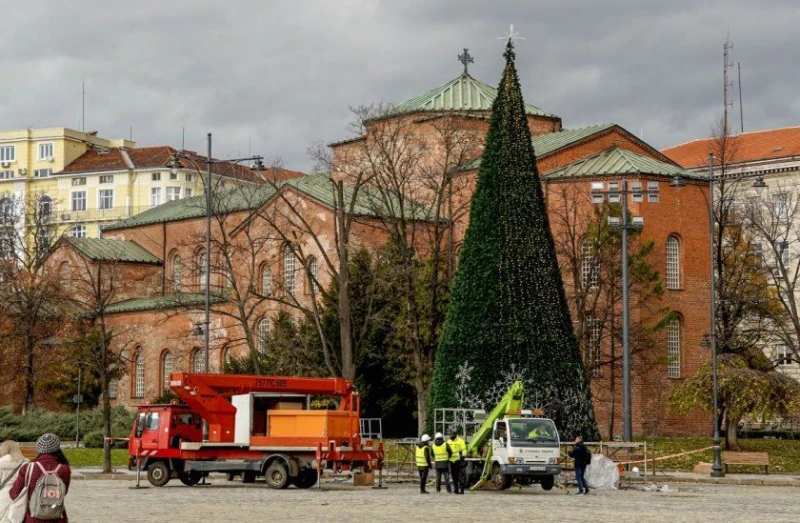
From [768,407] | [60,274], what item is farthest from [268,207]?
[768,407]

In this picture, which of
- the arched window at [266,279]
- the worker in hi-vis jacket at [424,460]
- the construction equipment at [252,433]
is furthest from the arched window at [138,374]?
the worker in hi-vis jacket at [424,460]

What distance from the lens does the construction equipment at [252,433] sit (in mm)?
32875

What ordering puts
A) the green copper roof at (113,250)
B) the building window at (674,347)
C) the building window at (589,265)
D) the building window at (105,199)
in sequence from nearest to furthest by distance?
1. the building window at (589,265)
2. the building window at (674,347)
3. the green copper roof at (113,250)
4. the building window at (105,199)

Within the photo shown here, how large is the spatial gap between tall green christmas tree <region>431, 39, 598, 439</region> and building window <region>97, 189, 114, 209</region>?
303 feet

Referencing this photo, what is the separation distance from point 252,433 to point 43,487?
68.2 feet

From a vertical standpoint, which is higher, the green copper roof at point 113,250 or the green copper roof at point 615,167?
the green copper roof at point 615,167

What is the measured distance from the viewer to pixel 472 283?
1431 inches

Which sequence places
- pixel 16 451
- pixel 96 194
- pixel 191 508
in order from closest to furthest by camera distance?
pixel 16 451 < pixel 191 508 < pixel 96 194

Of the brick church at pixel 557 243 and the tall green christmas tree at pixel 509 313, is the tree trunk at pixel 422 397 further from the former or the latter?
the tall green christmas tree at pixel 509 313

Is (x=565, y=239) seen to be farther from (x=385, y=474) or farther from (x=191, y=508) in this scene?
(x=191, y=508)

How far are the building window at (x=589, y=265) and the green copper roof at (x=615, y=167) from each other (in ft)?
11.4

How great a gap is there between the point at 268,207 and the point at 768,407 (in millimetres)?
26853

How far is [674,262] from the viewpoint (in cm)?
5728

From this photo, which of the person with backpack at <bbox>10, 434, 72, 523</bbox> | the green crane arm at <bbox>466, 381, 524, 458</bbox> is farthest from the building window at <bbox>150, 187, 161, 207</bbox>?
the person with backpack at <bbox>10, 434, 72, 523</bbox>
